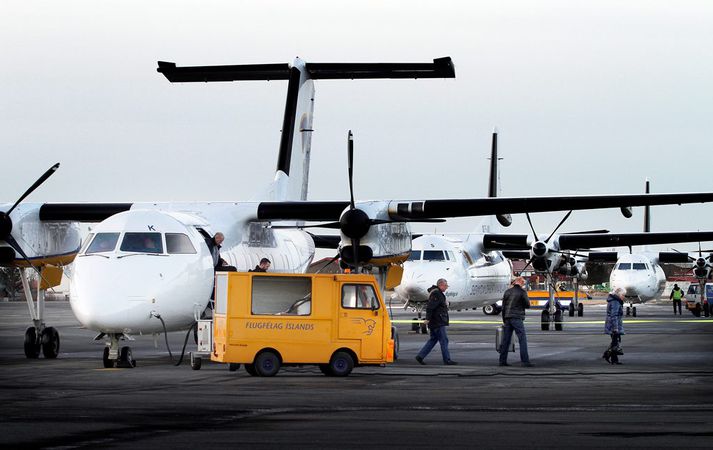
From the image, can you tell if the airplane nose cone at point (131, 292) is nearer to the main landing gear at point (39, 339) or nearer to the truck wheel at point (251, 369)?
the truck wheel at point (251, 369)

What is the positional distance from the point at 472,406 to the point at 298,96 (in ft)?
52.5

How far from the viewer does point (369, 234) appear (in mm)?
22672

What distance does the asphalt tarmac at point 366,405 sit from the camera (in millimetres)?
9195

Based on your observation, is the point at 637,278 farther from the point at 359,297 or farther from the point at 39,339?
the point at 359,297

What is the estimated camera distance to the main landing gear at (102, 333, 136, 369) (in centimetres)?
1806

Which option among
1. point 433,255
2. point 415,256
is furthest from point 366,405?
point 433,255

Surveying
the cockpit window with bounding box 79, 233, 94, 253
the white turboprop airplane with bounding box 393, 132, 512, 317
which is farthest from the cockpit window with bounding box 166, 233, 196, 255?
the white turboprop airplane with bounding box 393, 132, 512, 317

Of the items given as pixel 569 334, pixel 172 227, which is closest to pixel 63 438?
pixel 172 227

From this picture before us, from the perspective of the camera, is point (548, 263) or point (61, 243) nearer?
point (61, 243)

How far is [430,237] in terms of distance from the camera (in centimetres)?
3588

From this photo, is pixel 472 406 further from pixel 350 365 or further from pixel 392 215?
pixel 392 215

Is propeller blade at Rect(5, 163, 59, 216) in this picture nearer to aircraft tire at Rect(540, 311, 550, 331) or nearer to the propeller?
the propeller

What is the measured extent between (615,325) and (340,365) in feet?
19.6

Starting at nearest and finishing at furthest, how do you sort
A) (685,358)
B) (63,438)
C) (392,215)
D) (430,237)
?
(63,438) → (685,358) → (392,215) → (430,237)
